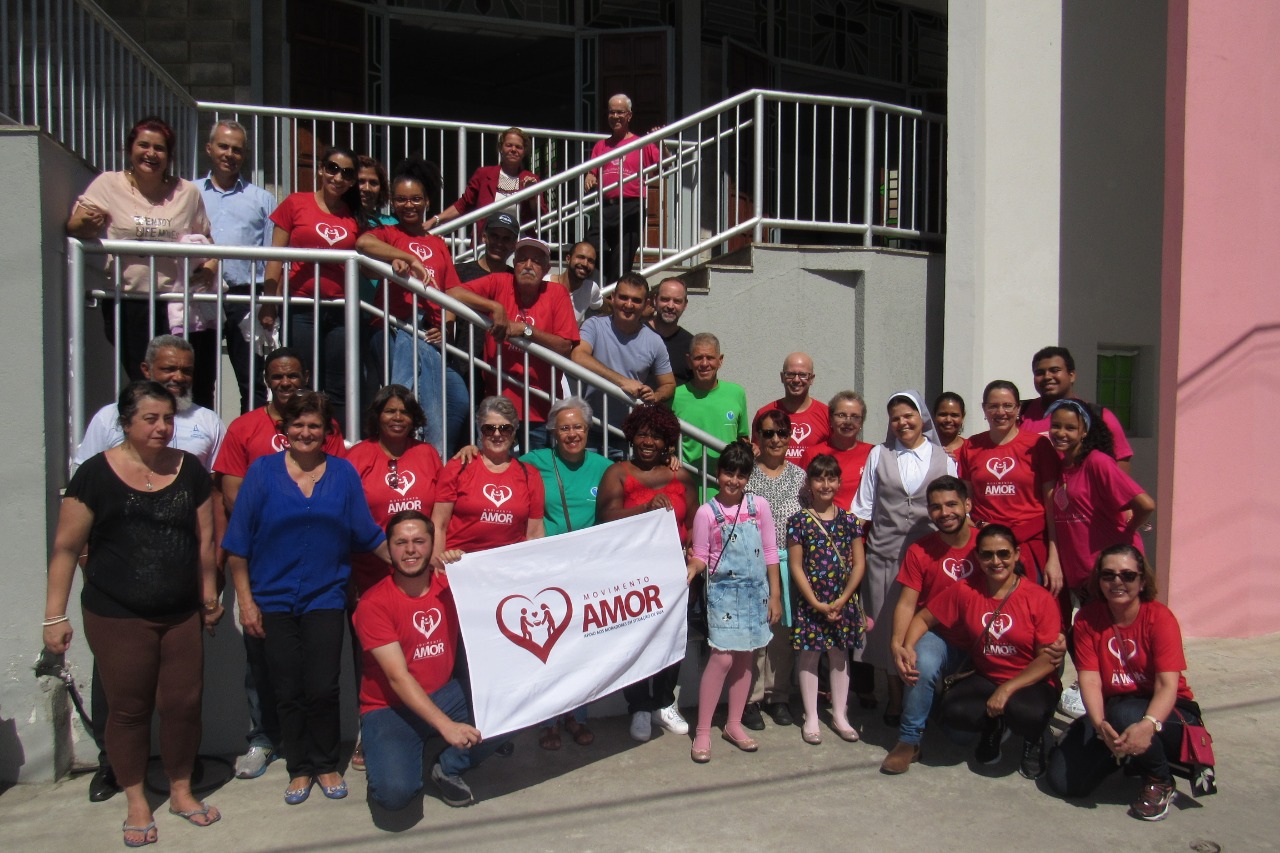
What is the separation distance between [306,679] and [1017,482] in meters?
3.38

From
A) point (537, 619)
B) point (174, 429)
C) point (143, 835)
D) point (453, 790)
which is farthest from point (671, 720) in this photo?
point (174, 429)

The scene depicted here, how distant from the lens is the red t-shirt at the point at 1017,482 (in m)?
5.26

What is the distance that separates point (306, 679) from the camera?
14.2ft

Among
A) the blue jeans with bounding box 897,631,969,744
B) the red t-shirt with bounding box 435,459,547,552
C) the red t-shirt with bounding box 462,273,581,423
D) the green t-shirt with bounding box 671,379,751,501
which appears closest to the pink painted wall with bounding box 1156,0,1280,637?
the blue jeans with bounding box 897,631,969,744

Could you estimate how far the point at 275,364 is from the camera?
4.47 m

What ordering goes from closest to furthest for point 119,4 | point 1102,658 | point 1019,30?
point 1102,658 → point 1019,30 → point 119,4

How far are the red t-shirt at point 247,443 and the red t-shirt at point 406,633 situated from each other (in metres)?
0.67

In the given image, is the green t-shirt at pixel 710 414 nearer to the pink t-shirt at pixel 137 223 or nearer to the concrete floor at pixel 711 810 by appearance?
the concrete floor at pixel 711 810

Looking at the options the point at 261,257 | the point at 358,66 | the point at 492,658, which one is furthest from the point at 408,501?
the point at 358,66

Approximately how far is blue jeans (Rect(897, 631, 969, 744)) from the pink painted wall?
2.89 metres

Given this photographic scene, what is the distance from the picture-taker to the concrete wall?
296 inches

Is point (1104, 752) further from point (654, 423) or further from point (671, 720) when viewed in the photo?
point (654, 423)

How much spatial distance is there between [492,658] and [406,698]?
0.40 meters

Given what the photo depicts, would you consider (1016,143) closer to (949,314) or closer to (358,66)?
(949,314)
